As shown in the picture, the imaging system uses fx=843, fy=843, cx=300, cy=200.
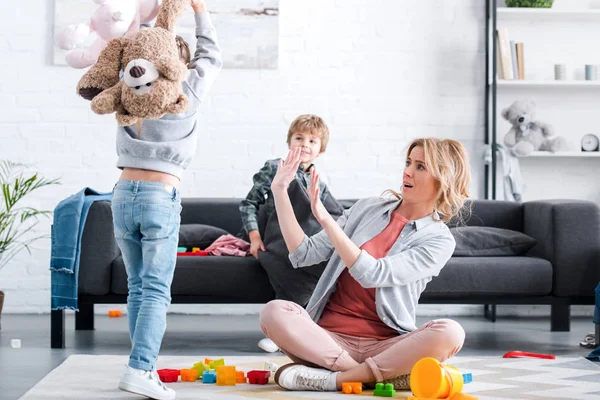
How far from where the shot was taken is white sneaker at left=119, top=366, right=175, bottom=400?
2.09m

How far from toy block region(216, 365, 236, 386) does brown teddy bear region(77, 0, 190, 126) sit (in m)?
0.75

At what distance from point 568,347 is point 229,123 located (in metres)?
2.11

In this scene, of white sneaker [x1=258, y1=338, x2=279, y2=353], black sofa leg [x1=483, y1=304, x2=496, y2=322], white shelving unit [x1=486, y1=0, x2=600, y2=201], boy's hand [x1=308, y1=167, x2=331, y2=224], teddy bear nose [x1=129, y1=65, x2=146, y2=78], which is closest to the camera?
teddy bear nose [x1=129, y1=65, x2=146, y2=78]

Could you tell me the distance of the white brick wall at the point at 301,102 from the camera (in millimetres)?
4465

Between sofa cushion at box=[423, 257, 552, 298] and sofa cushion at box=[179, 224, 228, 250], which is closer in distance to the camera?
sofa cushion at box=[423, 257, 552, 298]

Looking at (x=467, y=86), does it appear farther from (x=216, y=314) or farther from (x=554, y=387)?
(x=554, y=387)

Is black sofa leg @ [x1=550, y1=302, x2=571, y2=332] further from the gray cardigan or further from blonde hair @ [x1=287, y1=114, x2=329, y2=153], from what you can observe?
the gray cardigan

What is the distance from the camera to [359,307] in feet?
7.96

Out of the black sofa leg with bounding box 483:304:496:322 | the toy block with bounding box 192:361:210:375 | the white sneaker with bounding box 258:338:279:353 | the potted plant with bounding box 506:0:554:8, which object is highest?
the potted plant with bounding box 506:0:554:8

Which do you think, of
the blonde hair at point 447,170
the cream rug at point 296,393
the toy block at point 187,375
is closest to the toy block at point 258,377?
the cream rug at point 296,393

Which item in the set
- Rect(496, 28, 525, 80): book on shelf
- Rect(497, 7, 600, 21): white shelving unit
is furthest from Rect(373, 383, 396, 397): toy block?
Rect(497, 7, 600, 21): white shelving unit

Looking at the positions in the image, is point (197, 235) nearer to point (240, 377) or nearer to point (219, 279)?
point (219, 279)

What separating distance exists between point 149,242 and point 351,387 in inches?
25.9

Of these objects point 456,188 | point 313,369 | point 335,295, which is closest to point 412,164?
point 456,188
